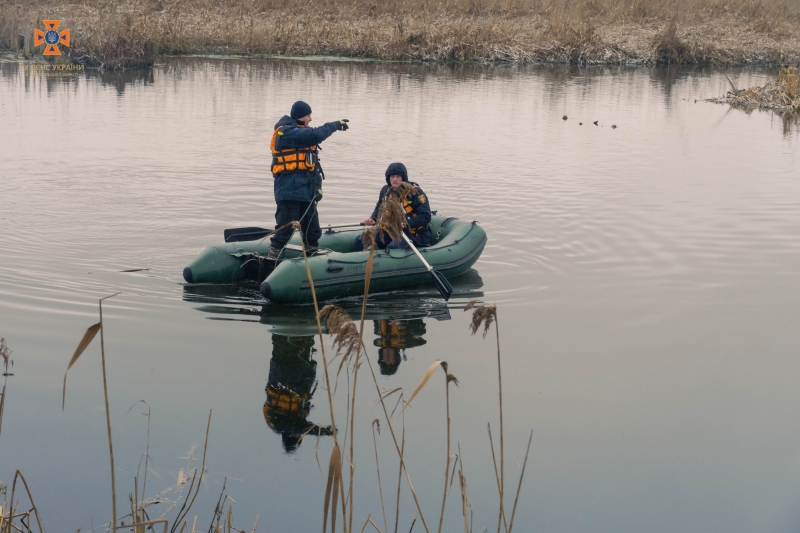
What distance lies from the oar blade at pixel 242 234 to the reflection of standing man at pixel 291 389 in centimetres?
155

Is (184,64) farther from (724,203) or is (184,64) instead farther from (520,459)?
(520,459)

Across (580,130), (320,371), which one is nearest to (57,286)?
(320,371)

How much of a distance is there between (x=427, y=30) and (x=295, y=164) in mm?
18037

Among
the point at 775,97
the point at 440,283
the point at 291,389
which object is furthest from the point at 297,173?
the point at 775,97

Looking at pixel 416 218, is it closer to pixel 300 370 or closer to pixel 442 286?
pixel 442 286

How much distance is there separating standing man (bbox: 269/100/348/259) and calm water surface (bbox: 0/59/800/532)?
29.8 inches

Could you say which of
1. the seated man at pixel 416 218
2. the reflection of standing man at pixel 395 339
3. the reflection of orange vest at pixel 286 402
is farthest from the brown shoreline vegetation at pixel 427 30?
the reflection of orange vest at pixel 286 402

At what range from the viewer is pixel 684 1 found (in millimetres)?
29375

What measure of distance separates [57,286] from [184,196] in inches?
127

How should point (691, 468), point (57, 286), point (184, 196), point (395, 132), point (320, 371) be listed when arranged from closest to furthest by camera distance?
point (691, 468) → point (320, 371) → point (57, 286) → point (184, 196) → point (395, 132)

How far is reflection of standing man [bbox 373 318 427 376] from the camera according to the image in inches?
224

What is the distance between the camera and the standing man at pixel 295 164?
269 inches

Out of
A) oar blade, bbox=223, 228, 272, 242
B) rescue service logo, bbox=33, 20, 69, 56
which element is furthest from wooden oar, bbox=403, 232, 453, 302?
rescue service logo, bbox=33, 20, 69, 56
